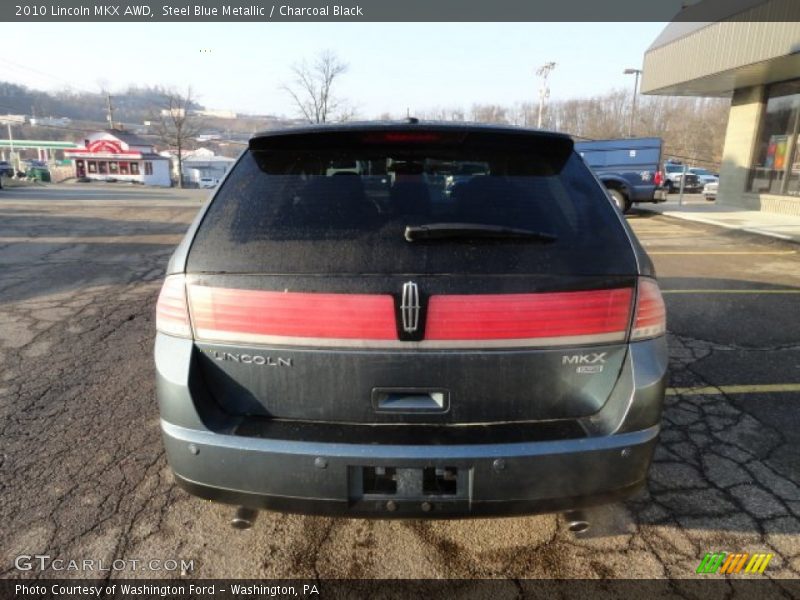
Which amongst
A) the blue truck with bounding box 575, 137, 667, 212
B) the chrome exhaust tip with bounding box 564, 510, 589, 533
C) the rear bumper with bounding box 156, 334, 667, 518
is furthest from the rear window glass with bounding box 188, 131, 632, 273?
the blue truck with bounding box 575, 137, 667, 212

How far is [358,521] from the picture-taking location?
A: 2.41 m

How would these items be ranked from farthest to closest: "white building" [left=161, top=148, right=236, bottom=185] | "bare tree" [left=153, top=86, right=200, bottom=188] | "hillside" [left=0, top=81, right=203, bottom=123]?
1. "hillside" [left=0, top=81, right=203, bottom=123]
2. "white building" [left=161, top=148, right=236, bottom=185]
3. "bare tree" [left=153, top=86, right=200, bottom=188]

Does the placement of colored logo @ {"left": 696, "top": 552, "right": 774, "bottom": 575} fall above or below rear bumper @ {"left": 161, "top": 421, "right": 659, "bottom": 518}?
below

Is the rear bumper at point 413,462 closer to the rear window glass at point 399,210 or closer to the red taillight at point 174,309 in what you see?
the red taillight at point 174,309

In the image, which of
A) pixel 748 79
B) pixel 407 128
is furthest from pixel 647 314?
pixel 748 79

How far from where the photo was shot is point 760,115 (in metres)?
16.3

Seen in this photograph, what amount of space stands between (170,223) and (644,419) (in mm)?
14446

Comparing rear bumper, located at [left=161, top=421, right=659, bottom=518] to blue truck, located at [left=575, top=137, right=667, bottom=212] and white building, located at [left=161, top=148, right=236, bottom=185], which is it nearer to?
blue truck, located at [left=575, top=137, right=667, bottom=212]

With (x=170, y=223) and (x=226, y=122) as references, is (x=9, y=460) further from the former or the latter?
(x=226, y=122)

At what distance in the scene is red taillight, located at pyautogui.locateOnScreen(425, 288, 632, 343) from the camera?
1763 millimetres

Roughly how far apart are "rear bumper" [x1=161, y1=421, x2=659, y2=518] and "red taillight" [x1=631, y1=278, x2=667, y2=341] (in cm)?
37

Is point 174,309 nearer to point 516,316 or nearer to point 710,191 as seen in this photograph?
point 516,316

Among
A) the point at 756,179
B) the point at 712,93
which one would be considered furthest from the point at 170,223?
the point at 712,93

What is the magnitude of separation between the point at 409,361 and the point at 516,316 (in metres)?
0.41
